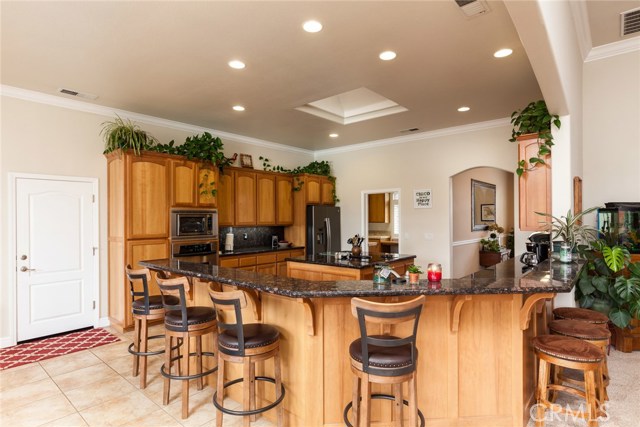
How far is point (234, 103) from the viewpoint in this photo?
182 inches

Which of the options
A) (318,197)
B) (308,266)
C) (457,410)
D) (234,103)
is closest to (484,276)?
(457,410)

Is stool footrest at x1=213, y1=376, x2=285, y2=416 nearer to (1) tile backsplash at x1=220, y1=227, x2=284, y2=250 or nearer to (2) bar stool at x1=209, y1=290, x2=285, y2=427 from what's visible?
(2) bar stool at x1=209, y1=290, x2=285, y2=427

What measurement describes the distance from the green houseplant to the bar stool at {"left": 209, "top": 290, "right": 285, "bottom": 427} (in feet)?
9.79

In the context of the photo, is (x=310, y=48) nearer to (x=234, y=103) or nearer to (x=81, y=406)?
(x=234, y=103)

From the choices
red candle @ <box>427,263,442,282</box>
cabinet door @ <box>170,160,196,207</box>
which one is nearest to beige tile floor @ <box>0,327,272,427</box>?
red candle @ <box>427,263,442,282</box>

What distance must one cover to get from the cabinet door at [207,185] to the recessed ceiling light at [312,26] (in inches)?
119

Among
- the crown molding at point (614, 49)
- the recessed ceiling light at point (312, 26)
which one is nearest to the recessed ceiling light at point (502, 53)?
the crown molding at point (614, 49)

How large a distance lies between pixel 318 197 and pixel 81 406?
16.7ft

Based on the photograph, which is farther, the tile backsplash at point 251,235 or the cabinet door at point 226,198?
the tile backsplash at point 251,235

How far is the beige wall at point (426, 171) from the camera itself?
5602mm

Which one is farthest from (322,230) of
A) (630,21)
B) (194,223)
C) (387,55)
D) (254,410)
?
(630,21)

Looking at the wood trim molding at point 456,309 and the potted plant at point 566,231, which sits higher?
the potted plant at point 566,231

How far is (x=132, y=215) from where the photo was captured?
14.8ft

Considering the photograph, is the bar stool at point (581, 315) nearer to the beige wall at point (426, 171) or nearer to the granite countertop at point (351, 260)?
the granite countertop at point (351, 260)
